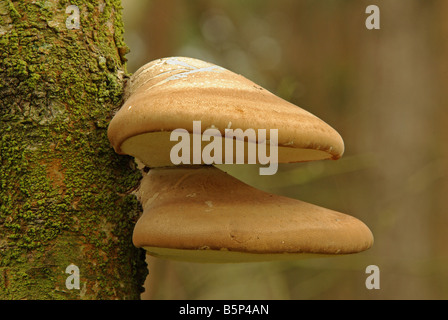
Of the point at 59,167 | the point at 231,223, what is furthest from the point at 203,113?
the point at 59,167

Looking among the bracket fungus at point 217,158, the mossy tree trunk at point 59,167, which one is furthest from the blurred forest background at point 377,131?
the mossy tree trunk at point 59,167

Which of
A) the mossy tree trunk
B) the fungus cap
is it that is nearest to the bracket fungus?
the fungus cap

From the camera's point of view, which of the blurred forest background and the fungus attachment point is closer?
the fungus attachment point

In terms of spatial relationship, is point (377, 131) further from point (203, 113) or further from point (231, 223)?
point (203, 113)

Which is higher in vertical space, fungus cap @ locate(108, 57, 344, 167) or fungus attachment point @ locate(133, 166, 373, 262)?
fungus cap @ locate(108, 57, 344, 167)

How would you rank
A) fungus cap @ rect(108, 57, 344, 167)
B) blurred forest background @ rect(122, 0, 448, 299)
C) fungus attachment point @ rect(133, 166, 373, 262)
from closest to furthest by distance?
fungus cap @ rect(108, 57, 344, 167), fungus attachment point @ rect(133, 166, 373, 262), blurred forest background @ rect(122, 0, 448, 299)

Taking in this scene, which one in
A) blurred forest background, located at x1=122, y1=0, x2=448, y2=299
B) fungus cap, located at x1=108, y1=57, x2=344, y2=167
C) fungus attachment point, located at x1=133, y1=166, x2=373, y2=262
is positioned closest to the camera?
fungus cap, located at x1=108, y1=57, x2=344, y2=167

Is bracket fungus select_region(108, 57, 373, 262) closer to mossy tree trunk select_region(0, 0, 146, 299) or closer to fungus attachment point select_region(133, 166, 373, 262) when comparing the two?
fungus attachment point select_region(133, 166, 373, 262)
